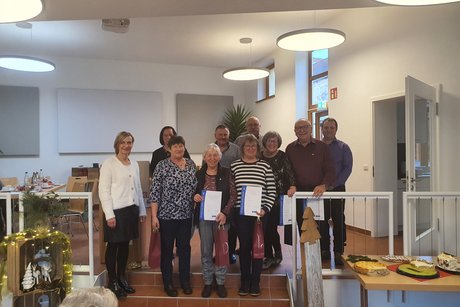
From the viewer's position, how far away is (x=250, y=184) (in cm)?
313

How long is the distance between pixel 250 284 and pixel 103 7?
2737 mm

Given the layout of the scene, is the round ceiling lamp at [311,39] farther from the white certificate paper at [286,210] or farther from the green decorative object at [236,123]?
the green decorative object at [236,123]

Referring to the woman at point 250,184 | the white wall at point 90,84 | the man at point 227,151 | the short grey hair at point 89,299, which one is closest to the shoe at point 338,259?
the woman at point 250,184

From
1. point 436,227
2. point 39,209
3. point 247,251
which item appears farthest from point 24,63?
point 436,227

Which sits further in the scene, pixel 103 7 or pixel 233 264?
pixel 233 264

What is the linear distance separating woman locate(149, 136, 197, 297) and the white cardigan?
21 cm

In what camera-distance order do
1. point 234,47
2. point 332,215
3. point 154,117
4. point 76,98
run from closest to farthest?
point 332,215, point 234,47, point 76,98, point 154,117

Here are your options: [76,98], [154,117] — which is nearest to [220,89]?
[154,117]

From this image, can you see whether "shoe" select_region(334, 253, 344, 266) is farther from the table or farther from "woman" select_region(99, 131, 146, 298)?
"woman" select_region(99, 131, 146, 298)

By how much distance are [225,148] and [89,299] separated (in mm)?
2354

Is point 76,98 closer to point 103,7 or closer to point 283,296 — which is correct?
point 103,7

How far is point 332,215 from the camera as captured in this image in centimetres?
371

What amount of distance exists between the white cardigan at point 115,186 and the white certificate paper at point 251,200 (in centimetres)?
100

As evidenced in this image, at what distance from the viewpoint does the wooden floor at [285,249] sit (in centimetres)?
372
